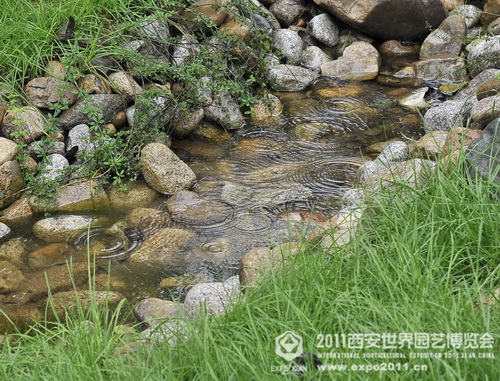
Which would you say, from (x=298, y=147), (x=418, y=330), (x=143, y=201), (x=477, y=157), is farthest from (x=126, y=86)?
(x=418, y=330)

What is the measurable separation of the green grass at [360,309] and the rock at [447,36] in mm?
4719

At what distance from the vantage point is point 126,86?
612cm

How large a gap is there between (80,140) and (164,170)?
2.52 feet

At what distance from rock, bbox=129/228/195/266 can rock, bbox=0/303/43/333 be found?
74 cm

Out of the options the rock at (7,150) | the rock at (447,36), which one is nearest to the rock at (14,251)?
the rock at (7,150)

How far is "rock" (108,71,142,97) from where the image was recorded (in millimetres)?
6105

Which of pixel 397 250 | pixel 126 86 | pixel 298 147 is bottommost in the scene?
pixel 298 147

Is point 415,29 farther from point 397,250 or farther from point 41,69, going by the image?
point 397,250

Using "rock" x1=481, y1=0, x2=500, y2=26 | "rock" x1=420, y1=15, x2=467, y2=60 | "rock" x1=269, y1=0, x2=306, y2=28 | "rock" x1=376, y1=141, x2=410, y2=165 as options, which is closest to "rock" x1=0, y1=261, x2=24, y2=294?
"rock" x1=376, y1=141, x2=410, y2=165

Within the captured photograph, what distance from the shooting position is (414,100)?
23.4 feet

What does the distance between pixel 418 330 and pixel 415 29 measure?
6.19m

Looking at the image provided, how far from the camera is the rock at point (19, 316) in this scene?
13.5 ft

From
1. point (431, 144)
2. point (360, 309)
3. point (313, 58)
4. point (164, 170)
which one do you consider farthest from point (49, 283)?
point (313, 58)

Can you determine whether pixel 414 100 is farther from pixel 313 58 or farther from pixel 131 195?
pixel 131 195
